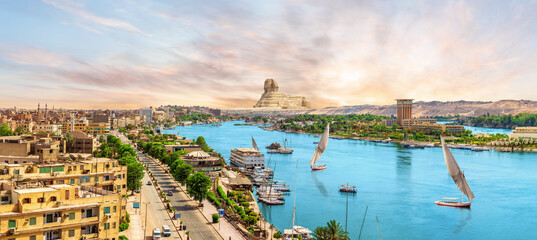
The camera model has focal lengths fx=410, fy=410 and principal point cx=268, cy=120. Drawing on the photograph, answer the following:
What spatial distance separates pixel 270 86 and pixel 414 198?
4518 inches

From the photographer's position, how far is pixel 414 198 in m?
18.8

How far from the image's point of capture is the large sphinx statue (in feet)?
422

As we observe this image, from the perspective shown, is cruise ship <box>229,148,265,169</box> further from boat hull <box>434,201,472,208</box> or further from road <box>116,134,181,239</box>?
boat hull <box>434,201,472,208</box>

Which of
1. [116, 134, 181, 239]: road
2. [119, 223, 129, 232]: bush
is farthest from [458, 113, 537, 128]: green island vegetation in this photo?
[119, 223, 129, 232]: bush

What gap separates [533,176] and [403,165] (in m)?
7.72

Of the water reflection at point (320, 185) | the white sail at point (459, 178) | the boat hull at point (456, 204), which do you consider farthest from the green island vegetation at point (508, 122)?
the boat hull at point (456, 204)

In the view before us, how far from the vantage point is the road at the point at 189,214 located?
10.8m

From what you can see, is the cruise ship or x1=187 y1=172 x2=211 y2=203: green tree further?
the cruise ship

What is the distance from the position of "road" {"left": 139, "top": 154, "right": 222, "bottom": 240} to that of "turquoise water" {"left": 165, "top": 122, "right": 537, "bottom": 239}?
311 centimetres

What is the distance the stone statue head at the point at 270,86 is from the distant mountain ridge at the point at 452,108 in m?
13.6

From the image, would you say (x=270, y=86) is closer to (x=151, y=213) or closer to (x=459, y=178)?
(x=459, y=178)

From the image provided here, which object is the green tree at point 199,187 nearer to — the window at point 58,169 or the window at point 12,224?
the window at point 58,169

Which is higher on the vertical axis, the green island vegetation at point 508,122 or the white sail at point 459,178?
the green island vegetation at point 508,122

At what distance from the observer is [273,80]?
131500mm
